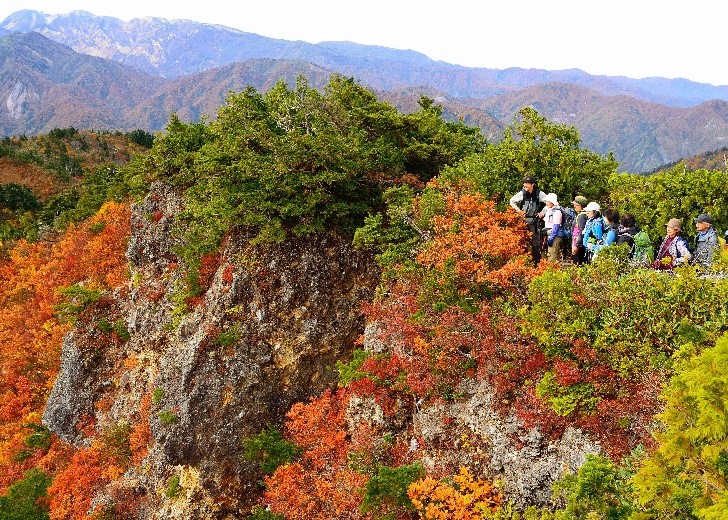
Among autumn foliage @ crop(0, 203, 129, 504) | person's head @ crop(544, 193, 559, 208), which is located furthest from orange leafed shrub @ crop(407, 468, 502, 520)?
autumn foliage @ crop(0, 203, 129, 504)

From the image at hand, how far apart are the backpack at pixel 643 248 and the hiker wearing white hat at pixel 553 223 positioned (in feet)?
8.38

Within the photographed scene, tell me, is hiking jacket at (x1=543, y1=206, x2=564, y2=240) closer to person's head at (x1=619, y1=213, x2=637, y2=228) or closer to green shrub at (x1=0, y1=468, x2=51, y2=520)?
person's head at (x1=619, y1=213, x2=637, y2=228)

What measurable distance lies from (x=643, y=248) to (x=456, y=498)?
8882 mm

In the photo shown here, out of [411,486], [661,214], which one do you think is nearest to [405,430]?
[411,486]

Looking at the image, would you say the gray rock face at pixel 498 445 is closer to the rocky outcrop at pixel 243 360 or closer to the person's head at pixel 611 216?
the person's head at pixel 611 216

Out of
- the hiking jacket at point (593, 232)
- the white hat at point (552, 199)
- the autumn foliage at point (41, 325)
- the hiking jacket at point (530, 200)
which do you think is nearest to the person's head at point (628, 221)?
the hiking jacket at point (593, 232)

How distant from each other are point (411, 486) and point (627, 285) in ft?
26.7

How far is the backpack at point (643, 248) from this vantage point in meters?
12.5

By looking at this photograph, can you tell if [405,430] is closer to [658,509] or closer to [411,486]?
[411,486]

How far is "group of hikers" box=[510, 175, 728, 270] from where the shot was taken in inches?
468

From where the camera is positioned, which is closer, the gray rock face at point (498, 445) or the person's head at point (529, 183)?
the gray rock face at point (498, 445)

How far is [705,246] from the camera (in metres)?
11.9

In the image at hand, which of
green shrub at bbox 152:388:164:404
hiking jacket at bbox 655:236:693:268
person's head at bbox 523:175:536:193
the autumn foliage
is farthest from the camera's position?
the autumn foliage

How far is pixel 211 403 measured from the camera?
2138 centimetres
